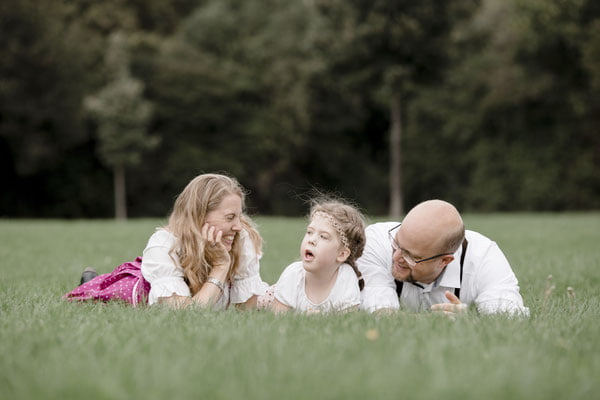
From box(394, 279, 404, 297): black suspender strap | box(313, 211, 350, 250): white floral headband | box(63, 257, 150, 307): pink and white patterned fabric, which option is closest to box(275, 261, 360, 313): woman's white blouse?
box(313, 211, 350, 250): white floral headband

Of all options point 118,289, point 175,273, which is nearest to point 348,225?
point 175,273

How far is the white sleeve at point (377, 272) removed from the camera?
4500mm

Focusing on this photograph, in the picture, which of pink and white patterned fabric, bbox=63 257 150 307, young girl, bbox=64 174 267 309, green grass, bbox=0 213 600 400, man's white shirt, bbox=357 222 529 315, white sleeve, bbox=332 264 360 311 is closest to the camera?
green grass, bbox=0 213 600 400

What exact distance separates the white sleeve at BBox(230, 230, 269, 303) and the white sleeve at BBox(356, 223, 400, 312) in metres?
0.96

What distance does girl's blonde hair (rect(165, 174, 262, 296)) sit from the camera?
4766 millimetres

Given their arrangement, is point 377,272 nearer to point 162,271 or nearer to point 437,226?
point 437,226

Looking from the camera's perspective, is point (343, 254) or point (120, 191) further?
point (120, 191)

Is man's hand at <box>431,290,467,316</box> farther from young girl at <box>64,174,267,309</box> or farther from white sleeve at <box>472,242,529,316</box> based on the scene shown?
young girl at <box>64,174,267,309</box>

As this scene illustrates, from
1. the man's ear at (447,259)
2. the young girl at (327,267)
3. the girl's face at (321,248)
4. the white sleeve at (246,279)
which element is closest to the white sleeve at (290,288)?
the young girl at (327,267)

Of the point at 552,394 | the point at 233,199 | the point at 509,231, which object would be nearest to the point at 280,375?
the point at 552,394

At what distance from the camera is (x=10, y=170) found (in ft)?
94.2

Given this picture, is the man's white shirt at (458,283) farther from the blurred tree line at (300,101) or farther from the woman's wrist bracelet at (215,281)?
the blurred tree line at (300,101)

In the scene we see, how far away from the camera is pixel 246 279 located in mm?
5160

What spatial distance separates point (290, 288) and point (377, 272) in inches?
28.7
